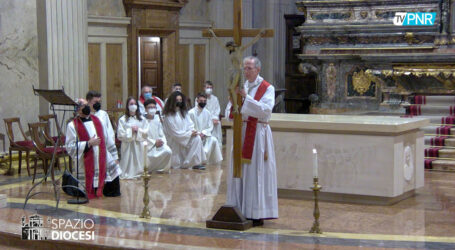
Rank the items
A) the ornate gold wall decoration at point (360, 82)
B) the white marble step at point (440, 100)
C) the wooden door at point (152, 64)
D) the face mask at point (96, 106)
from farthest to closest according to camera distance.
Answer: the ornate gold wall decoration at point (360, 82)
the wooden door at point (152, 64)
the white marble step at point (440, 100)
the face mask at point (96, 106)

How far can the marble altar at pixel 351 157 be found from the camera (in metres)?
9.30

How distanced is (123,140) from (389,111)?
234 inches

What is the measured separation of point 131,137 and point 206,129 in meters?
2.06

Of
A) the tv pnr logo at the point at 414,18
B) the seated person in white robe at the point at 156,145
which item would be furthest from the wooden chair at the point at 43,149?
the tv pnr logo at the point at 414,18

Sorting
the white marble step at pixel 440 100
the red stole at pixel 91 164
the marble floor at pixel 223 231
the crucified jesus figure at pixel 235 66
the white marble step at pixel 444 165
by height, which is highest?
the crucified jesus figure at pixel 235 66

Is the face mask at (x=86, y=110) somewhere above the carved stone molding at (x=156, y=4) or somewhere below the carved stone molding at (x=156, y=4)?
below

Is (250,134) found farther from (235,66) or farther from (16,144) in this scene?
(16,144)

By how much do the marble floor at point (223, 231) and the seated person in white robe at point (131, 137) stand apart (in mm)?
624

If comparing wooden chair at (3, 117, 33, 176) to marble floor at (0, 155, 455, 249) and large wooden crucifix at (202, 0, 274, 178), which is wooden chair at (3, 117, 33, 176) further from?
large wooden crucifix at (202, 0, 274, 178)

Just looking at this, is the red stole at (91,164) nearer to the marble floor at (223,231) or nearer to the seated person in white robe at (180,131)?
the marble floor at (223,231)

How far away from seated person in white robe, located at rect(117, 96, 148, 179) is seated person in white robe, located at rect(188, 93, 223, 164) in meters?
1.56

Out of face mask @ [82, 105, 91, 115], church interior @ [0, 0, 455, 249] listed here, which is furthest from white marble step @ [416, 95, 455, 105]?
face mask @ [82, 105, 91, 115]

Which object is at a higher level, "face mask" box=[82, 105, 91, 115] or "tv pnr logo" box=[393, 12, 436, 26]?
"tv pnr logo" box=[393, 12, 436, 26]

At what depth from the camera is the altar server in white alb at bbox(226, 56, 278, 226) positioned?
7809 millimetres
